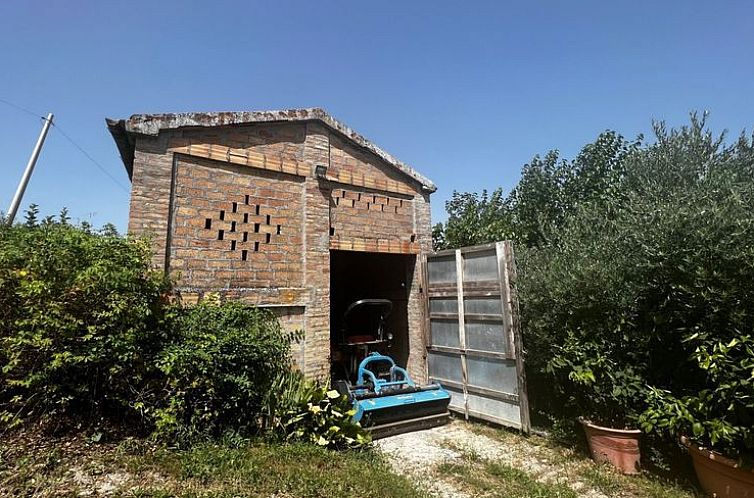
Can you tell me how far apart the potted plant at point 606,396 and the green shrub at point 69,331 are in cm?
508

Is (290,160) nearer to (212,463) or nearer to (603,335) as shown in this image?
(212,463)

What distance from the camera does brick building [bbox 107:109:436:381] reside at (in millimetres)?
5176

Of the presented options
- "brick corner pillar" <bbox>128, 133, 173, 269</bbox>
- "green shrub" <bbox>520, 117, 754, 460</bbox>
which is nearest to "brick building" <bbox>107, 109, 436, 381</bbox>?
"brick corner pillar" <bbox>128, 133, 173, 269</bbox>

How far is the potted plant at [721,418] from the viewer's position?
3260 millimetres

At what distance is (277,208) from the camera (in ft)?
19.9

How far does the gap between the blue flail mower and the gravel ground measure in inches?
6.1

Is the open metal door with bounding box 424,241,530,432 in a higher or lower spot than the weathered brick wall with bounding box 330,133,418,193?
lower

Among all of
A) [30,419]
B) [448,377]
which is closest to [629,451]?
[448,377]

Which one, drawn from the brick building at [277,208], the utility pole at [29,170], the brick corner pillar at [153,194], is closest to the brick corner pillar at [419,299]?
the brick building at [277,208]

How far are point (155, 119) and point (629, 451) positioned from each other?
741cm

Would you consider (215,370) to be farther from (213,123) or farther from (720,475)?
(720,475)

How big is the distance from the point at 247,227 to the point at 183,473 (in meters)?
3.41

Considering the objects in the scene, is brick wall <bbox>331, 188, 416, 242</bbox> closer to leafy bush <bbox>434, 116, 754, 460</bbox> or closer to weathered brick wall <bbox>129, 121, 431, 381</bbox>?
weathered brick wall <bbox>129, 121, 431, 381</bbox>

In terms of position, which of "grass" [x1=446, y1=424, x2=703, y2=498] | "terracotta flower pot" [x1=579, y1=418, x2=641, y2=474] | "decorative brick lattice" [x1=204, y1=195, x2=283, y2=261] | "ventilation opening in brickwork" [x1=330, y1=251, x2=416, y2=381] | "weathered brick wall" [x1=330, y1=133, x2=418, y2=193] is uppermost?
"weathered brick wall" [x1=330, y1=133, x2=418, y2=193]
